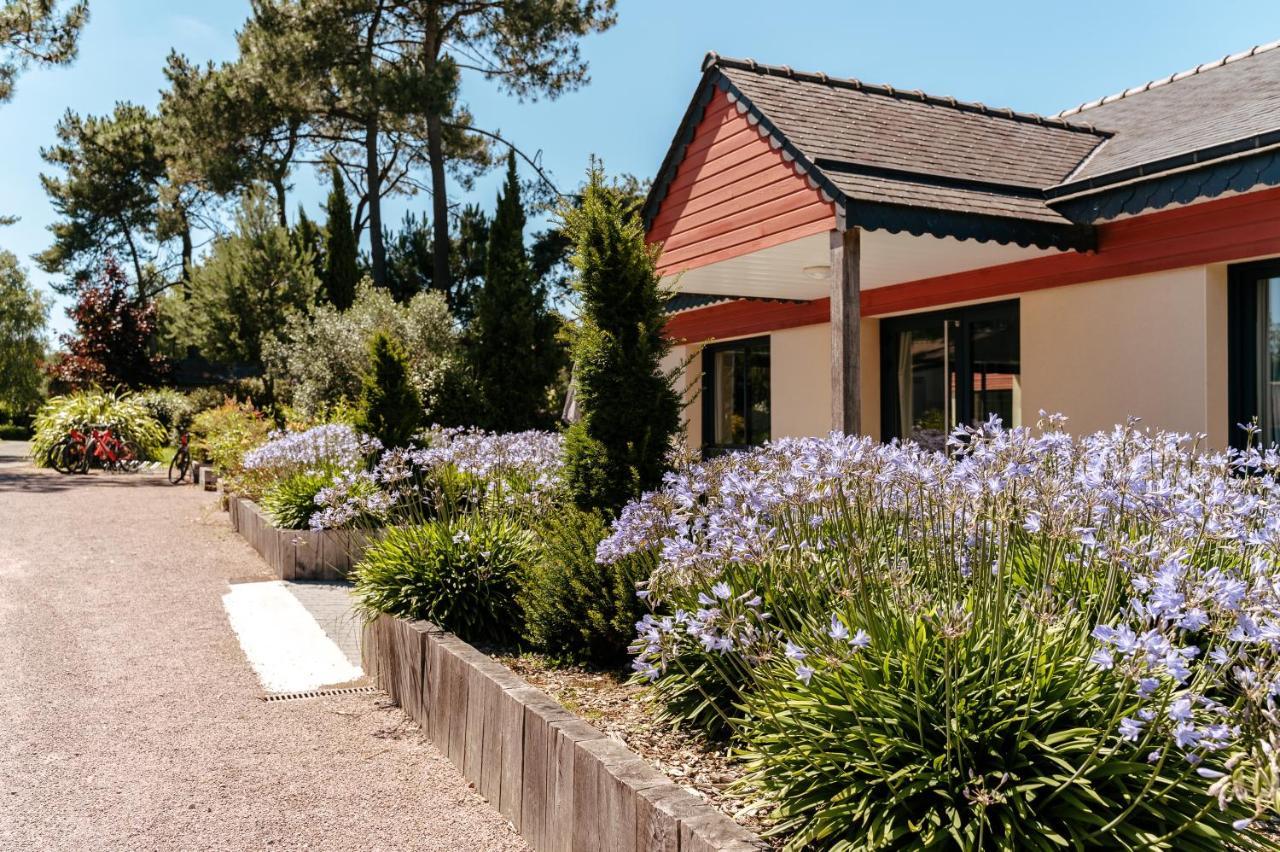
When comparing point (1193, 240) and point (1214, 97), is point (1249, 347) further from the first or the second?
point (1214, 97)

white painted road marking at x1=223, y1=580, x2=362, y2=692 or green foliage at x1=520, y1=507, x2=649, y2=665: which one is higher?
green foliage at x1=520, y1=507, x2=649, y2=665

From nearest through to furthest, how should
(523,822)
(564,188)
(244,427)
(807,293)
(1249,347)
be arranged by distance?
1. (523,822)
2. (1249,347)
3. (807,293)
4. (244,427)
5. (564,188)

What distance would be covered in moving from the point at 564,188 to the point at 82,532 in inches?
685

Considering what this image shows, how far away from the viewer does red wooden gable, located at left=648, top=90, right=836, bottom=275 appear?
7438 mm

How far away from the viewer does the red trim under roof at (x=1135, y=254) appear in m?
6.78

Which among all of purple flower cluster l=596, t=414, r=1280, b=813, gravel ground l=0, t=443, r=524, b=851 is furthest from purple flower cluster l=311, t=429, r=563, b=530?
purple flower cluster l=596, t=414, r=1280, b=813

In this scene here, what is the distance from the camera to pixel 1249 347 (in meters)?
7.10

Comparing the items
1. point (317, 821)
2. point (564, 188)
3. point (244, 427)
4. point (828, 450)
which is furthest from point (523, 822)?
point (564, 188)

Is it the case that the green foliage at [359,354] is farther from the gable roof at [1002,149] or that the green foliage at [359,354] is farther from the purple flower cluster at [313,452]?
the gable roof at [1002,149]

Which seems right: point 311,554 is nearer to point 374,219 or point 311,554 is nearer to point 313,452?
point 313,452

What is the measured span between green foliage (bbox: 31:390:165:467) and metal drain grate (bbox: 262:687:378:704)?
1681 centimetres

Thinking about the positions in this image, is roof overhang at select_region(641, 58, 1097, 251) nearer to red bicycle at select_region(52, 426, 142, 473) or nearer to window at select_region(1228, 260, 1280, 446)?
window at select_region(1228, 260, 1280, 446)

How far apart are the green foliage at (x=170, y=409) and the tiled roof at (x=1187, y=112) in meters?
19.1

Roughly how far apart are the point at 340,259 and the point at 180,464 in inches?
352
